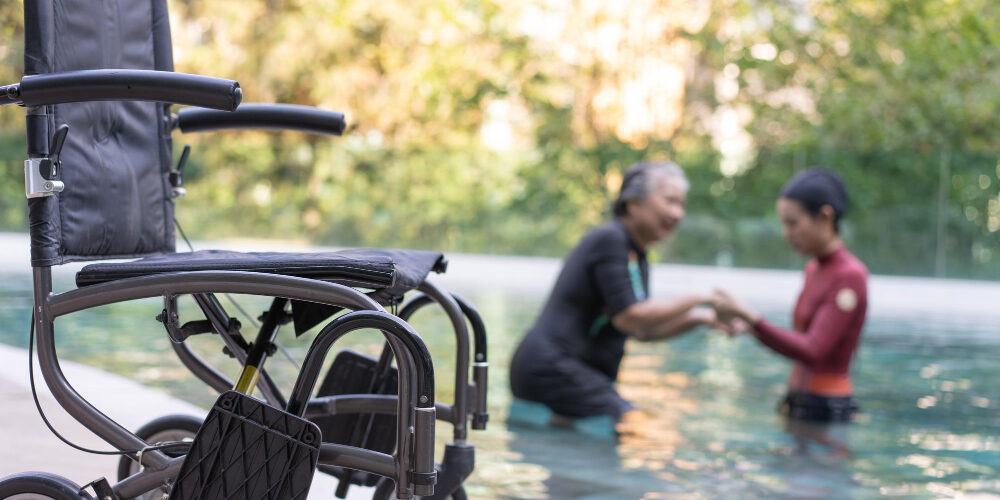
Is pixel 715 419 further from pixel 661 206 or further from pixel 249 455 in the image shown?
pixel 249 455

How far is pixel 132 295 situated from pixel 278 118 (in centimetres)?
74

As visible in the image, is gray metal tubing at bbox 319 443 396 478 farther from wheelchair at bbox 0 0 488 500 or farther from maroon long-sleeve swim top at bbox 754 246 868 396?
maroon long-sleeve swim top at bbox 754 246 868 396

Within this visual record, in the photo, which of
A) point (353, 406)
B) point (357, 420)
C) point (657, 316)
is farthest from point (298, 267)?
point (657, 316)

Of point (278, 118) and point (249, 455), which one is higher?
point (278, 118)

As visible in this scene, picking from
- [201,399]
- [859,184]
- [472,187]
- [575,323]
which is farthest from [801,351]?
[472,187]

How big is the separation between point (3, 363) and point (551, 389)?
2131 mm

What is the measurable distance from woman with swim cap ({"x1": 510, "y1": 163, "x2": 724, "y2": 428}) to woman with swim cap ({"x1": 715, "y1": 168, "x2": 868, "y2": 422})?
664 millimetres

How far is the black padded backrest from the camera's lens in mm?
1931

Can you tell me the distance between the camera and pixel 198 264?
1.84 metres

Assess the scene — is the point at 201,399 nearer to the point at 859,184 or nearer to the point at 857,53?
the point at 859,184

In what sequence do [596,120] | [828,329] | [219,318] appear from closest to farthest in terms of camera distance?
[219,318]
[828,329]
[596,120]

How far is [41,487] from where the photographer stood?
6.27 ft

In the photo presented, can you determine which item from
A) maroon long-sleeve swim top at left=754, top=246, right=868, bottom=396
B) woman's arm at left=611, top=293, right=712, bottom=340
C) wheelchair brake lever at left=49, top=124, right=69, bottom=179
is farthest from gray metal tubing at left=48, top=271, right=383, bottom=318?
maroon long-sleeve swim top at left=754, top=246, right=868, bottom=396

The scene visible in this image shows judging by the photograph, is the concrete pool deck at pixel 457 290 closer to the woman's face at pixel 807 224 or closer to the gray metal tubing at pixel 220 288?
the gray metal tubing at pixel 220 288
